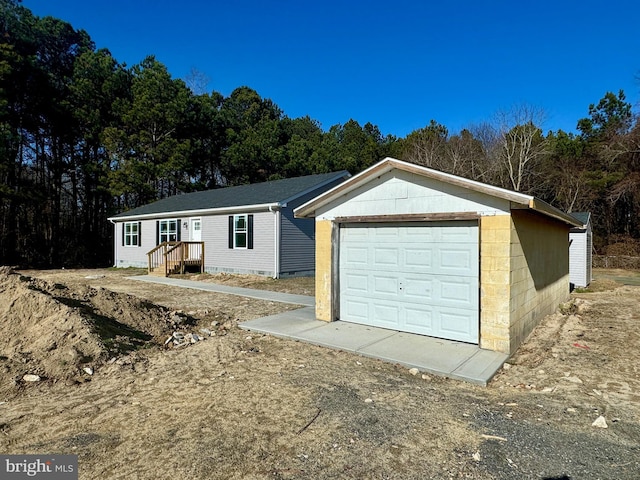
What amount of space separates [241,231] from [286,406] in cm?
1287

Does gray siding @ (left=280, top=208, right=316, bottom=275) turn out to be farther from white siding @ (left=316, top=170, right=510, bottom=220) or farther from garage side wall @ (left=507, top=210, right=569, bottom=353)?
garage side wall @ (left=507, top=210, right=569, bottom=353)

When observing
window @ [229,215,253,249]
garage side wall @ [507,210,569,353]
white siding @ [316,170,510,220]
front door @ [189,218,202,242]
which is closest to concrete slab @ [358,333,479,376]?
garage side wall @ [507,210,569,353]

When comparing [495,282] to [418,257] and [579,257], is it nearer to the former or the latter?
[418,257]

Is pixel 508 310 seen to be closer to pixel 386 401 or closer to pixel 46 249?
pixel 386 401

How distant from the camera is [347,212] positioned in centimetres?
728

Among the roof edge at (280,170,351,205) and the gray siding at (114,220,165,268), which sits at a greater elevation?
the roof edge at (280,170,351,205)

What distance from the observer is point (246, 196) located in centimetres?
1789

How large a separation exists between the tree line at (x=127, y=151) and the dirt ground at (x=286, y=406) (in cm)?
2232

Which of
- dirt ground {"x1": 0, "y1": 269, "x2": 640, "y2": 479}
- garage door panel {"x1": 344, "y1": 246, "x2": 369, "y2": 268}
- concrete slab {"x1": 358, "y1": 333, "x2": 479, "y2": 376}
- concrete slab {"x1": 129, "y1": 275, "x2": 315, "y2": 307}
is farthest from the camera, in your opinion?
concrete slab {"x1": 129, "y1": 275, "x2": 315, "y2": 307}

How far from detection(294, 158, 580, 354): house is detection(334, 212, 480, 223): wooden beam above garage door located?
0.05ft

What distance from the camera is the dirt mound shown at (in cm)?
491

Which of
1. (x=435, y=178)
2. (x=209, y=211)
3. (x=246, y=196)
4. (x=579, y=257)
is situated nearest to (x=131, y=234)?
(x=209, y=211)

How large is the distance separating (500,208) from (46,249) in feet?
96.6

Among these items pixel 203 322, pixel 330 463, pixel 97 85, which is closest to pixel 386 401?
pixel 330 463
